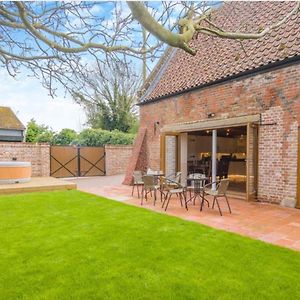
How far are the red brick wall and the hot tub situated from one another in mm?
8466

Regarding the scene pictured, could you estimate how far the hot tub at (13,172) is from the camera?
11531 mm

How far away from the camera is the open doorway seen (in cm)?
1243

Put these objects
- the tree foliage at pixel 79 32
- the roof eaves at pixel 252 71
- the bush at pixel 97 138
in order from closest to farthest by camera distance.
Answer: the tree foliage at pixel 79 32, the roof eaves at pixel 252 71, the bush at pixel 97 138

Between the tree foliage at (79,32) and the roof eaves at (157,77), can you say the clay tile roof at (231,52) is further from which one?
the tree foliage at (79,32)

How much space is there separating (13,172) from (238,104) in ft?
32.0

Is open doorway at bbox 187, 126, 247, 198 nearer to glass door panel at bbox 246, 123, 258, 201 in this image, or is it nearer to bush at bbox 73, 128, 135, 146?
glass door panel at bbox 246, 123, 258, 201

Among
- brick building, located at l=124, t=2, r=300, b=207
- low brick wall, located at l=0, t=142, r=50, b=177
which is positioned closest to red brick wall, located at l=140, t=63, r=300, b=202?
brick building, located at l=124, t=2, r=300, b=207

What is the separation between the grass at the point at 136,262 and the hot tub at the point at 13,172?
5.87 m

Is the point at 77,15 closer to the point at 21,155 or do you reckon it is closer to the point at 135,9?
the point at 135,9

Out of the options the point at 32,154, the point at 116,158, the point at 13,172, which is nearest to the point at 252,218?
the point at 13,172

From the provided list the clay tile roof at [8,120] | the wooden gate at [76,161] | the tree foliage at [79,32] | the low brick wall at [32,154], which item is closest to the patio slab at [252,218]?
the tree foliage at [79,32]

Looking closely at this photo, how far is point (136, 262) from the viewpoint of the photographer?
3.96m

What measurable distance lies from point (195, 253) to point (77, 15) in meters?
4.65

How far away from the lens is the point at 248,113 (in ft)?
28.8
